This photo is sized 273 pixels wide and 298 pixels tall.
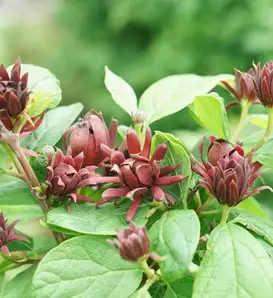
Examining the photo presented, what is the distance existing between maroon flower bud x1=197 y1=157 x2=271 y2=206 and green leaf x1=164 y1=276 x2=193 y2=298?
0.09 m

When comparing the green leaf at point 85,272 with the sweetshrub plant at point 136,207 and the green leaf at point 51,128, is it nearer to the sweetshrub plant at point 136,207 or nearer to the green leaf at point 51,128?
the sweetshrub plant at point 136,207

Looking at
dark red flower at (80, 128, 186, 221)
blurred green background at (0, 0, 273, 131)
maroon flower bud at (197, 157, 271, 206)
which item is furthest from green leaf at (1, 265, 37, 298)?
blurred green background at (0, 0, 273, 131)

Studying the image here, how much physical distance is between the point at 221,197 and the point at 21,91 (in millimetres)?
233

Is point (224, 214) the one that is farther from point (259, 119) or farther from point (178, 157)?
point (259, 119)

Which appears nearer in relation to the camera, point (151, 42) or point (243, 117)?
point (243, 117)

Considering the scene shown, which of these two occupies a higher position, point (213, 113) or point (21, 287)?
point (213, 113)

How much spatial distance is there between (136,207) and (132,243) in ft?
0.33

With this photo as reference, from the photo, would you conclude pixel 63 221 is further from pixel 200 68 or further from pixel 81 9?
pixel 81 9

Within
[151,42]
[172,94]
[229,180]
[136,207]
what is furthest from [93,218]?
[151,42]

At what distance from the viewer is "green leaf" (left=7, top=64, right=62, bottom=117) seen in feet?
2.54

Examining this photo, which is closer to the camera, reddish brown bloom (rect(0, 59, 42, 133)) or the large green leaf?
reddish brown bloom (rect(0, 59, 42, 133))

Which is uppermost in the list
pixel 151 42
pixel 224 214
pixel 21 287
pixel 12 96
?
pixel 12 96

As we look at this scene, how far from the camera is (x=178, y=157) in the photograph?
72 cm

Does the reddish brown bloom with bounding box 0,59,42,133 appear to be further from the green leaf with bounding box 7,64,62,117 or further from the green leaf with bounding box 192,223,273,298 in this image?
the green leaf with bounding box 192,223,273,298
